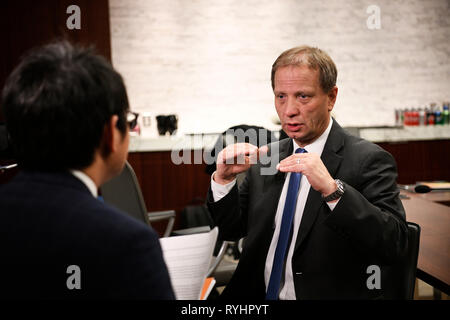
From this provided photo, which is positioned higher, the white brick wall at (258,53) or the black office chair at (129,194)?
the white brick wall at (258,53)

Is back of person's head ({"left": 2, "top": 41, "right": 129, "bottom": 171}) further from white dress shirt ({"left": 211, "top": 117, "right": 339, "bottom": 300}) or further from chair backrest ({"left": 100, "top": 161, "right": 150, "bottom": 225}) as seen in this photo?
chair backrest ({"left": 100, "top": 161, "right": 150, "bottom": 225})

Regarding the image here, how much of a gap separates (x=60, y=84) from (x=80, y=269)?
0.30m

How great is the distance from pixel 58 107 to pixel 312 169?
655 mm

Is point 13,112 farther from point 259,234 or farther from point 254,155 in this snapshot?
point 259,234

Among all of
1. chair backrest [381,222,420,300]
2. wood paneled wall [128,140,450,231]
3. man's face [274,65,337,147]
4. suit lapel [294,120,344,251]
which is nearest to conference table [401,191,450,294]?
chair backrest [381,222,420,300]

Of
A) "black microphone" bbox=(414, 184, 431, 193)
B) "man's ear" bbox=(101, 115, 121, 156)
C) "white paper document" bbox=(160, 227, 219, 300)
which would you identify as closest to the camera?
"man's ear" bbox=(101, 115, 121, 156)

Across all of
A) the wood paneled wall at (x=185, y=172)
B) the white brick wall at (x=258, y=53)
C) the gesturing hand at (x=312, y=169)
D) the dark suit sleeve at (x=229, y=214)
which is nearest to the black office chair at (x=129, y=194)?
the dark suit sleeve at (x=229, y=214)

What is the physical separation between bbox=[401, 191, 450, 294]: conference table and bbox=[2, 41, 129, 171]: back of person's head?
104cm

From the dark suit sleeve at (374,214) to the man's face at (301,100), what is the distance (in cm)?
19

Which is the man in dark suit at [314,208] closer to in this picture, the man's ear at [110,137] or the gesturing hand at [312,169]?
the gesturing hand at [312,169]

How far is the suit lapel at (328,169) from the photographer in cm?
130

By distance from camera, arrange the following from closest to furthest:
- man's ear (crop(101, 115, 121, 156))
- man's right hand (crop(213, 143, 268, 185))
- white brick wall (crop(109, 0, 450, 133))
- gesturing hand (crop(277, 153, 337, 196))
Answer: man's ear (crop(101, 115, 121, 156))
gesturing hand (crop(277, 153, 337, 196))
man's right hand (crop(213, 143, 268, 185))
white brick wall (crop(109, 0, 450, 133))

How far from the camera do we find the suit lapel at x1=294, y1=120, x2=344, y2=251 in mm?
1298

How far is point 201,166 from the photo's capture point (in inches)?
192
